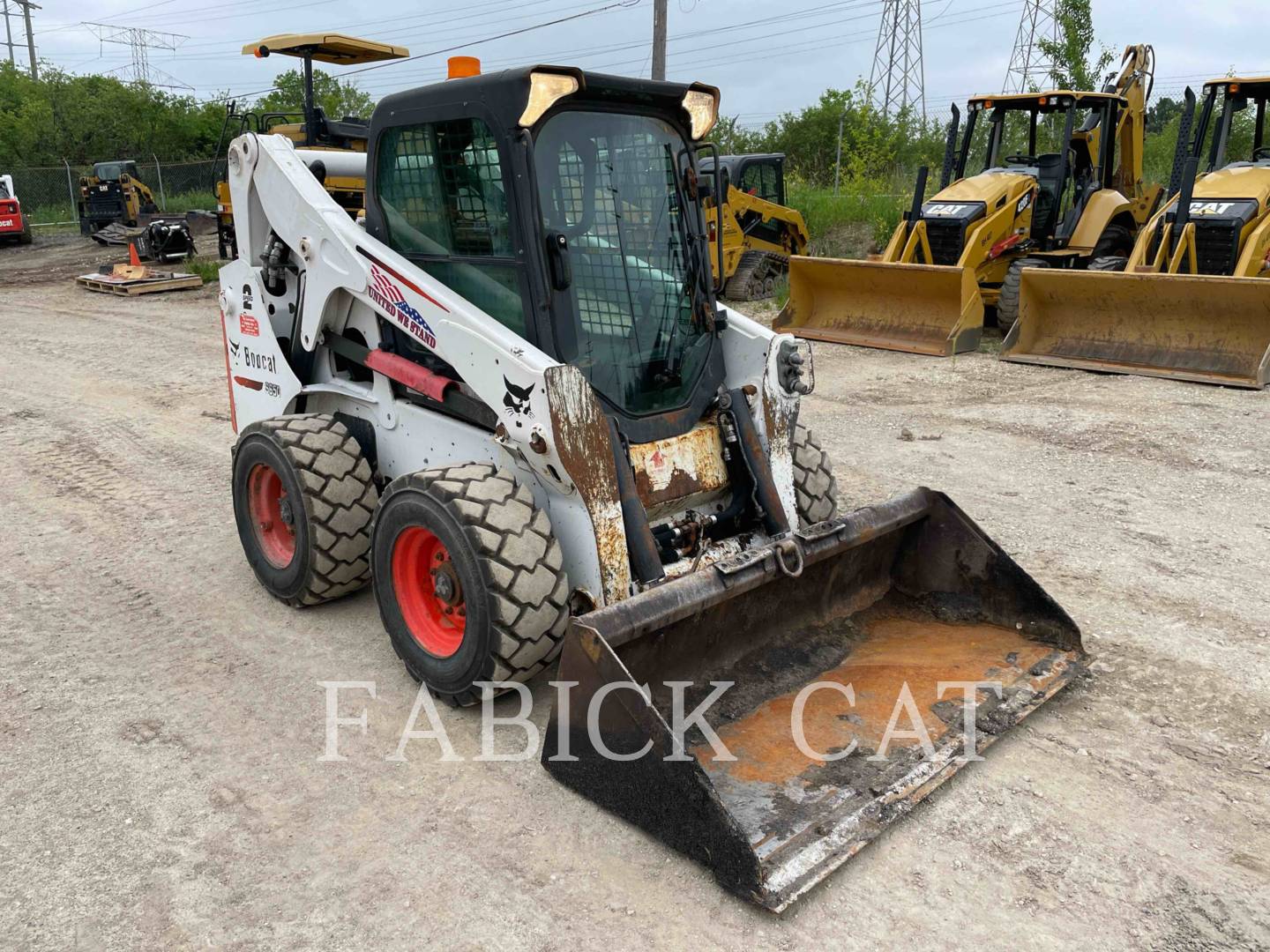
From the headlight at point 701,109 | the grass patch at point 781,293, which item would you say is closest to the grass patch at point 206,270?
the grass patch at point 781,293

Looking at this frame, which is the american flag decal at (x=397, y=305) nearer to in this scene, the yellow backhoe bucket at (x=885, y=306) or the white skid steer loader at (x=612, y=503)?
the white skid steer loader at (x=612, y=503)

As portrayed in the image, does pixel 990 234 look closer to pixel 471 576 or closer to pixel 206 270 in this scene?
pixel 471 576

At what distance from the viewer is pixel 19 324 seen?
12984mm

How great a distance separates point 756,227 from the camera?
48.2ft

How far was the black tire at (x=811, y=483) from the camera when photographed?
14.9 ft

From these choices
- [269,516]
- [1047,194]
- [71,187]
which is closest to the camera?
[269,516]

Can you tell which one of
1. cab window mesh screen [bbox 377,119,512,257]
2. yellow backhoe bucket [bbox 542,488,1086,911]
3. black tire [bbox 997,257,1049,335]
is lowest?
yellow backhoe bucket [bbox 542,488,1086,911]

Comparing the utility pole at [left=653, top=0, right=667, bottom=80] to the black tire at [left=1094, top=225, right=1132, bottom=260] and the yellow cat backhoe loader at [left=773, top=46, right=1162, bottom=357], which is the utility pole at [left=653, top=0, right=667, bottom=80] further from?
the black tire at [left=1094, top=225, right=1132, bottom=260]

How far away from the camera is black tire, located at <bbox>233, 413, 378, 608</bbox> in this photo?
436cm

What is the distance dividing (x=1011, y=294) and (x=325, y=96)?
3090cm

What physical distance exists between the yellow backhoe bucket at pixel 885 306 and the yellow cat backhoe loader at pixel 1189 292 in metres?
0.57

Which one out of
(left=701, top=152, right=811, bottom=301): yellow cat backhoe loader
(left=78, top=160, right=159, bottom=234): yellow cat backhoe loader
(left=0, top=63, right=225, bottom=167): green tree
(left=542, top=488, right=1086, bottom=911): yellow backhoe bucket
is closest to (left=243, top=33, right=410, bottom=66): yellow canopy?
(left=701, top=152, right=811, bottom=301): yellow cat backhoe loader

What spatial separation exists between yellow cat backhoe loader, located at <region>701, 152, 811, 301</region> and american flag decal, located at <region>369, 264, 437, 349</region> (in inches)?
394

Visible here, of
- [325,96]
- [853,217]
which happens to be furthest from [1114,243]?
[325,96]
